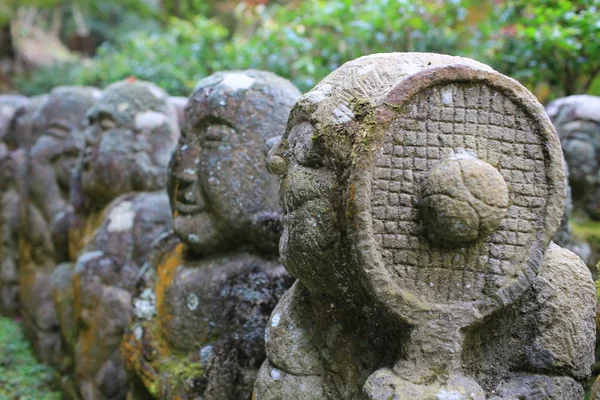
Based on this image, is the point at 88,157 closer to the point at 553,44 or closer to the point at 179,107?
the point at 179,107

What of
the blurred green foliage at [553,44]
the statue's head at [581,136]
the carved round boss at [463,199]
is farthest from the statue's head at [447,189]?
the blurred green foliage at [553,44]

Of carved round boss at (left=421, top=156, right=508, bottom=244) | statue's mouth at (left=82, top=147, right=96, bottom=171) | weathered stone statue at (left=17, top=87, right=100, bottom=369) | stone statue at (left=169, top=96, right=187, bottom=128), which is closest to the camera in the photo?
carved round boss at (left=421, top=156, right=508, bottom=244)

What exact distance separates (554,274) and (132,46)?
8133mm

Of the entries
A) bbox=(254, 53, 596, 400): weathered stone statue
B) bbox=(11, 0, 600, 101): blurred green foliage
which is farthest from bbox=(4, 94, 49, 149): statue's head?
bbox=(254, 53, 596, 400): weathered stone statue

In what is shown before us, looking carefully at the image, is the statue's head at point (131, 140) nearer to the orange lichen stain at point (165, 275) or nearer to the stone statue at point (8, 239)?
the orange lichen stain at point (165, 275)

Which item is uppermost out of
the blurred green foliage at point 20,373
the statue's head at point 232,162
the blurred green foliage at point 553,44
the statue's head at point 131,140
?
the blurred green foliage at point 553,44

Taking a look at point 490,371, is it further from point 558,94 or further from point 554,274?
point 558,94

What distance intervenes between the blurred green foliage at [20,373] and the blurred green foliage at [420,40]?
2.90 metres

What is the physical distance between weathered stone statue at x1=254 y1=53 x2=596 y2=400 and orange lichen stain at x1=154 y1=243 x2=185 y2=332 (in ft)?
3.72

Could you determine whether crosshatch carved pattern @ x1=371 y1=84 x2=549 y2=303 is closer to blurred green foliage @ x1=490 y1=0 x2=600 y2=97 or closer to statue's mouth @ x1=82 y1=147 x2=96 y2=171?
statue's mouth @ x1=82 y1=147 x2=96 y2=171

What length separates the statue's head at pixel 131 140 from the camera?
3676 millimetres

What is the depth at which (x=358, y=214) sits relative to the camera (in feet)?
4.79

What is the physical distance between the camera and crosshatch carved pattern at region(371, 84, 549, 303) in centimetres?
148

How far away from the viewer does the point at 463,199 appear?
142 cm
